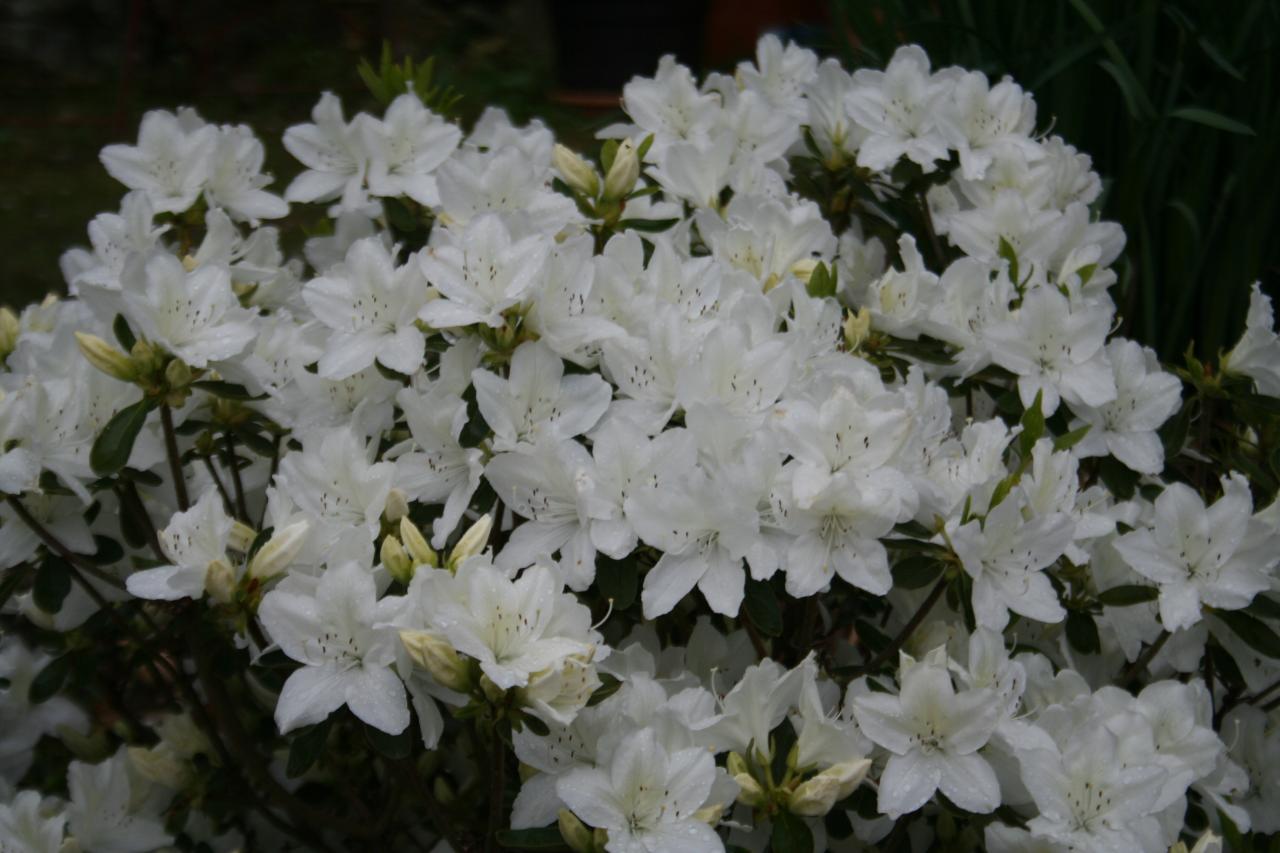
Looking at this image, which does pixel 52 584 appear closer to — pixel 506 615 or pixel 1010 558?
pixel 506 615

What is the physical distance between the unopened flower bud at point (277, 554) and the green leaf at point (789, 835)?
552 millimetres

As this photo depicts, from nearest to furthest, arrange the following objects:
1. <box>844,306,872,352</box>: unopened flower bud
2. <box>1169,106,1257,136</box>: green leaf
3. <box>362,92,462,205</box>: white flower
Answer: <box>844,306,872,352</box>: unopened flower bud
<box>362,92,462,205</box>: white flower
<box>1169,106,1257,136</box>: green leaf

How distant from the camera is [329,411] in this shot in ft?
5.28

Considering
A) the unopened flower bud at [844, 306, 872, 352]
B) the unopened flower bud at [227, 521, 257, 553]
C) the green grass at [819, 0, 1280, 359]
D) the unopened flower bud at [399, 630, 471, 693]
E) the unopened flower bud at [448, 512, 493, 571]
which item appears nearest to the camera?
the unopened flower bud at [399, 630, 471, 693]

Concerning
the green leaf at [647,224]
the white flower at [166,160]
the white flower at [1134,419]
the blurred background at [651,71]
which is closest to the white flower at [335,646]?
the green leaf at [647,224]

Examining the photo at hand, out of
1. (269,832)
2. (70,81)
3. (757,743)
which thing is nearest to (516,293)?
(757,743)

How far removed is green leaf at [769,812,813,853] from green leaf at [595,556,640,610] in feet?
0.85

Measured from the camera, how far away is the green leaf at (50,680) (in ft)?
5.60

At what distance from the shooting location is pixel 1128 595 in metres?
1.57

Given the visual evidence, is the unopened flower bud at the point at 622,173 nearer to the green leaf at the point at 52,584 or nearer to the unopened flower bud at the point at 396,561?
the unopened flower bud at the point at 396,561

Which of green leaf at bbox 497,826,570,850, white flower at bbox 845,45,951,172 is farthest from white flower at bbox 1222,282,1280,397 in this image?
green leaf at bbox 497,826,570,850

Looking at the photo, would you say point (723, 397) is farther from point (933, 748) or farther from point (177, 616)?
point (177, 616)

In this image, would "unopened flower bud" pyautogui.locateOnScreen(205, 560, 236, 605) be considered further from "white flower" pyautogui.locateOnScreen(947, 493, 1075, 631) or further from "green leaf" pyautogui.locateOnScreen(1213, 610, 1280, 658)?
"green leaf" pyautogui.locateOnScreen(1213, 610, 1280, 658)

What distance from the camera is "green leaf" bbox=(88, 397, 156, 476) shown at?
1472 mm
